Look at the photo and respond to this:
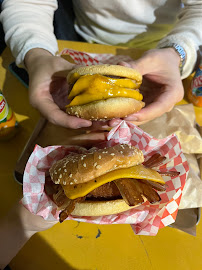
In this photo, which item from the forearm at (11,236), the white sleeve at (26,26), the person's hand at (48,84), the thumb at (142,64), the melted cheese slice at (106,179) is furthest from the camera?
the white sleeve at (26,26)

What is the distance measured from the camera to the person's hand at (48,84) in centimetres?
99

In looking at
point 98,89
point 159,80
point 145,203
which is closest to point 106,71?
point 98,89

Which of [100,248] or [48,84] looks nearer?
[100,248]

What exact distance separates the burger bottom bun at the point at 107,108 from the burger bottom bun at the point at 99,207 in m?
0.34

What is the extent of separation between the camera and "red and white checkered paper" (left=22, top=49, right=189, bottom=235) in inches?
33.3

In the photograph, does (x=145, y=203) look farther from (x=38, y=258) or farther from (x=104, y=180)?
(x=38, y=258)

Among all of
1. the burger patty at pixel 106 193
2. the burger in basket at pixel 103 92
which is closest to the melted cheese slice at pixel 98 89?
the burger in basket at pixel 103 92

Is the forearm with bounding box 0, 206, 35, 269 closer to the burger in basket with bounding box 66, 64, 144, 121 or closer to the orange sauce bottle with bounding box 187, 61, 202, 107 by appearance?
the burger in basket with bounding box 66, 64, 144, 121

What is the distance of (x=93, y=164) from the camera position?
2.42ft

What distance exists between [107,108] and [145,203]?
1.40 ft

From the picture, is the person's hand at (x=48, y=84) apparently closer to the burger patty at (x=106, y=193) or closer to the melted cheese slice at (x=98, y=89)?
the melted cheese slice at (x=98, y=89)

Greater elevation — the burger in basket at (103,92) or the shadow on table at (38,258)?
the burger in basket at (103,92)

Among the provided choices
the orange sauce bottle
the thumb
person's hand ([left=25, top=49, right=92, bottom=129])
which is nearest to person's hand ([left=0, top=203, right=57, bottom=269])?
person's hand ([left=25, top=49, right=92, bottom=129])

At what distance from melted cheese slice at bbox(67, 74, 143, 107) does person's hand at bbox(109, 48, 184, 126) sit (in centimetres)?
17
